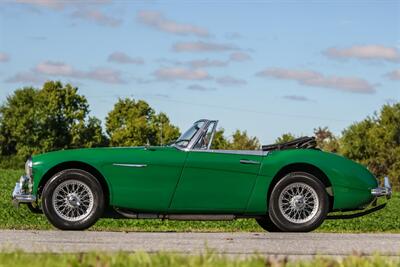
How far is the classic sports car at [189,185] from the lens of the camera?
10.2 metres

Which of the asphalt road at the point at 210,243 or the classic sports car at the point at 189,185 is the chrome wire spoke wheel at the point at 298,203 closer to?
the classic sports car at the point at 189,185

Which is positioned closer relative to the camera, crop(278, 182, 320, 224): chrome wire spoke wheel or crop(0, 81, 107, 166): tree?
crop(278, 182, 320, 224): chrome wire spoke wheel

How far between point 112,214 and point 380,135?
65.8 metres

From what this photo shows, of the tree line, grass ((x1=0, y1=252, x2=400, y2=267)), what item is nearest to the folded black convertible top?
grass ((x1=0, y1=252, x2=400, y2=267))

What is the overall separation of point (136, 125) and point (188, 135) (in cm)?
6388

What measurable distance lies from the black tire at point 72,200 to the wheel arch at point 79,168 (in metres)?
0.12

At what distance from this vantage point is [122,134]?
74.9 meters

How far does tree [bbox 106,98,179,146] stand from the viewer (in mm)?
74812

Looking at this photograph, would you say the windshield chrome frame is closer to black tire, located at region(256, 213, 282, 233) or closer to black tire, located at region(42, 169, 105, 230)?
black tire, located at region(42, 169, 105, 230)

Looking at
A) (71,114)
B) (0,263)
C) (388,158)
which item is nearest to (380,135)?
(388,158)

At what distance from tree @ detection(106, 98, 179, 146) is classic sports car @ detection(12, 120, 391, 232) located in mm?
62578

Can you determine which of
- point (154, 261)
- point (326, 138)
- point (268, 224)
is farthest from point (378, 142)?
point (154, 261)

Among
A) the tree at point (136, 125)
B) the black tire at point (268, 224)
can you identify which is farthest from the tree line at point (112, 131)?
the black tire at point (268, 224)

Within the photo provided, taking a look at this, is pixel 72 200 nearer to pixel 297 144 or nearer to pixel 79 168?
pixel 79 168
